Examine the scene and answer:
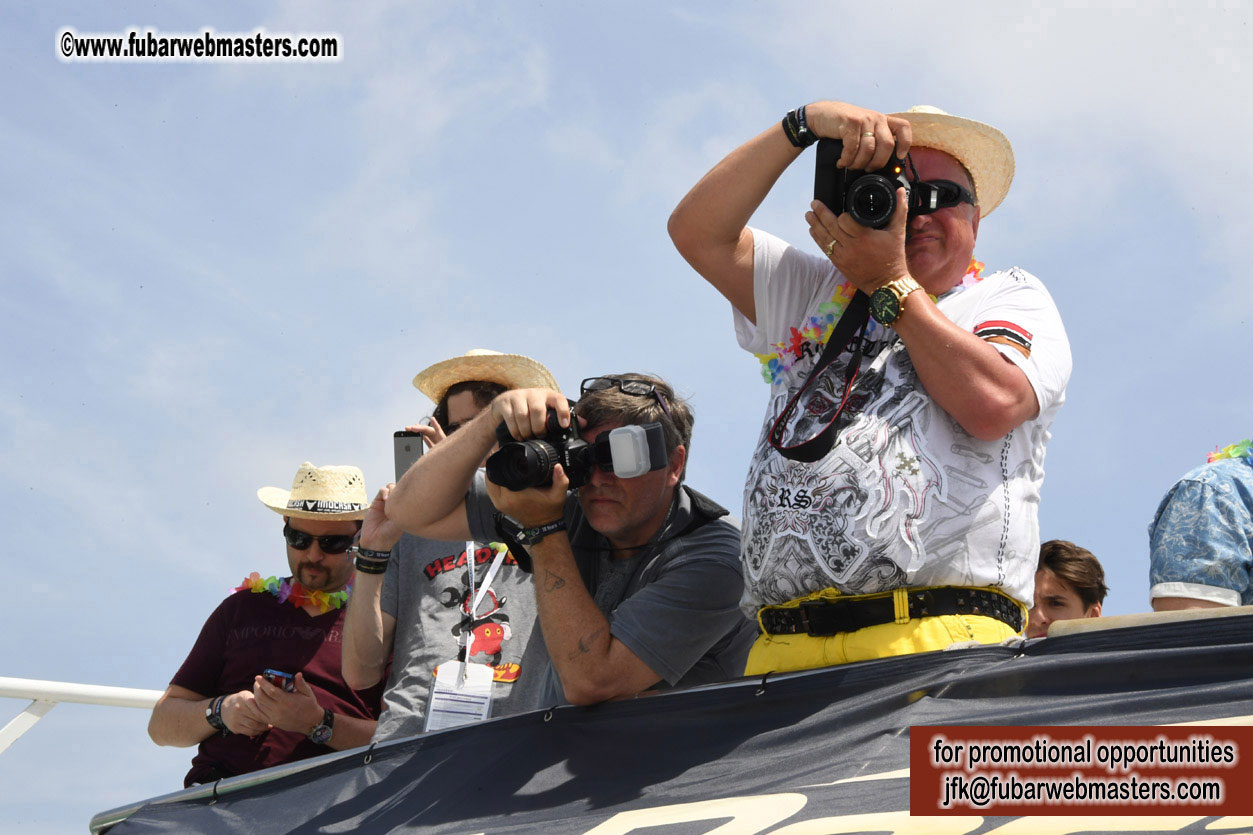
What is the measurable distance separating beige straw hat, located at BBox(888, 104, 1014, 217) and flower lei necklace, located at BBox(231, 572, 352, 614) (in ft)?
9.07

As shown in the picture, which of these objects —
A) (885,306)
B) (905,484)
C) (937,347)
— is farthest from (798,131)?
(905,484)

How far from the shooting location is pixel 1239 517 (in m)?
3.57

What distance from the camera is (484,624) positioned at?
374 centimetres

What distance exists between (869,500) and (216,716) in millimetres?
2724

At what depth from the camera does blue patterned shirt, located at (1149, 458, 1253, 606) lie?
3.51m

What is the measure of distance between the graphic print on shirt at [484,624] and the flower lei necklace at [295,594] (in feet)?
2.91

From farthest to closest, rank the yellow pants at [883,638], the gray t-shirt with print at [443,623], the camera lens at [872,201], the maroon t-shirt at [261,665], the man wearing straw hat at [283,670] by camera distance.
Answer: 1. the maroon t-shirt at [261,665]
2. the man wearing straw hat at [283,670]
3. the gray t-shirt with print at [443,623]
4. the camera lens at [872,201]
5. the yellow pants at [883,638]

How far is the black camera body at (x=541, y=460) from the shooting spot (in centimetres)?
278

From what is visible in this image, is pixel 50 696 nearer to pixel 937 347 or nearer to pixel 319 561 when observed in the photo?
pixel 319 561

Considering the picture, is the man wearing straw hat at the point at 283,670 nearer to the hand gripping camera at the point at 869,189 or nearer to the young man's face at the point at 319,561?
the young man's face at the point at 319,561

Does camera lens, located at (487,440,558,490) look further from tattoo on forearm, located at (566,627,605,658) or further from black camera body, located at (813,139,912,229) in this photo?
black camera body, located at (813,139,912,229)

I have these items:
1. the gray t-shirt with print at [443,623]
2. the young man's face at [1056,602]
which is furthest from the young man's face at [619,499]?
the young man's face at [1056,602]

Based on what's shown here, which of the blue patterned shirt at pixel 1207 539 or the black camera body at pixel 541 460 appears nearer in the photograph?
the black camera body at pixel 541 460

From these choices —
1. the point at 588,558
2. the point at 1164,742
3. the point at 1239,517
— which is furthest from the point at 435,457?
the point at 1239,517
